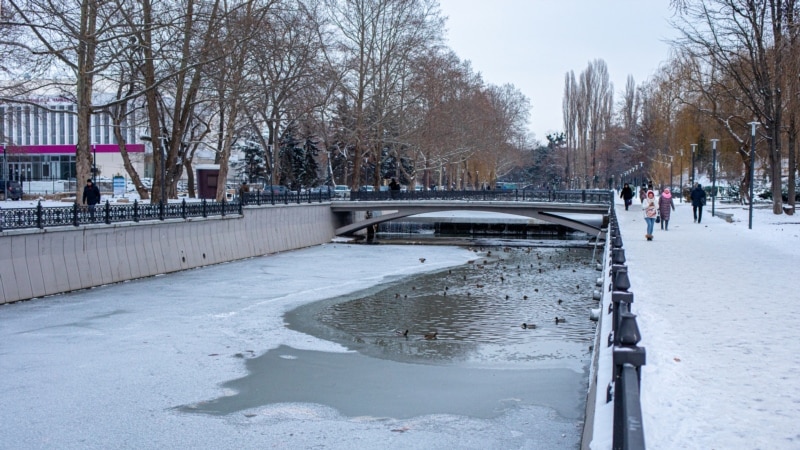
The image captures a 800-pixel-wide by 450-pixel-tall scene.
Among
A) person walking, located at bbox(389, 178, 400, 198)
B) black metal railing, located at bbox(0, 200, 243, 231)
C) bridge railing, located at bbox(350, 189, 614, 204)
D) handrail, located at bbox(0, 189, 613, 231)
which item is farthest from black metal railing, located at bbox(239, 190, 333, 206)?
person walking, located at bbox(389, 178, 400, 198)

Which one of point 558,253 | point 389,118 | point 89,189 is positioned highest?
point 389,118

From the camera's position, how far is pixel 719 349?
8.57 m

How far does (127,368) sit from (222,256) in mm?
19672

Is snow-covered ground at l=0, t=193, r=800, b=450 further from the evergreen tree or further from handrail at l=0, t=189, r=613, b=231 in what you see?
the evergreen tree

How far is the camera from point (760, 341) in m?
8.88

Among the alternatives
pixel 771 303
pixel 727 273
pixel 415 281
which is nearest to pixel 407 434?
pixel 771 303

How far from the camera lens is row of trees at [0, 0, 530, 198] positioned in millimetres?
27719

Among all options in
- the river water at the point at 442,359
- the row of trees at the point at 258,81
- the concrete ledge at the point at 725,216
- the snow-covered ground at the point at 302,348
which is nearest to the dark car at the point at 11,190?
the row of trees at the point at 258,81

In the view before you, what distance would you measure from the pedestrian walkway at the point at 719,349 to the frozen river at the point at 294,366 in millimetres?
1745

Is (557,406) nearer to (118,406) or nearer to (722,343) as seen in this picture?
(722,343)

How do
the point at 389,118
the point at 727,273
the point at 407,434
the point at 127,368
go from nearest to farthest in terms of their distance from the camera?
the point at 407,434 < the point at 127,368 < the point at 727,273 < the point at 389,118

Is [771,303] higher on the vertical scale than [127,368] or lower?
higher

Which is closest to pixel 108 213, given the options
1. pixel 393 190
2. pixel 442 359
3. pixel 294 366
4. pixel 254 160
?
pixel 294 366

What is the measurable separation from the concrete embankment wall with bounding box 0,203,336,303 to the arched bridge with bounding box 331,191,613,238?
→ 8.70 meters
